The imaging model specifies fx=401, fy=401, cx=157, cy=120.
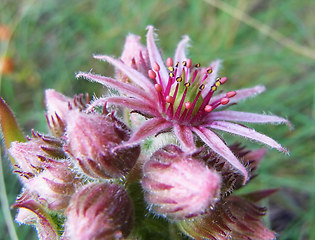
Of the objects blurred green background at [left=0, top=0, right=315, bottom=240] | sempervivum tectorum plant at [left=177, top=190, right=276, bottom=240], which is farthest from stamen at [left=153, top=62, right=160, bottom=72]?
blurred green background at [left=0, top=0, right=315, bottom=240]

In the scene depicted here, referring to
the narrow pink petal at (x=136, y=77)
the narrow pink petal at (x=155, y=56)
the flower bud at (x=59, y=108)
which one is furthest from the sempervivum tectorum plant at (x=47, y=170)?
the narrow pink petal at (x=155, y=56)

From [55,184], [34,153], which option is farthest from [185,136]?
[34,153]

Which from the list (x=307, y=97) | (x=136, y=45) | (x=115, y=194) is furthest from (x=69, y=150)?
(x=307, y=97)

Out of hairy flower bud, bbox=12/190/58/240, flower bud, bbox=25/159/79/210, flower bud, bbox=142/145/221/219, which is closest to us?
flower bud, bbox=142/145/221/219

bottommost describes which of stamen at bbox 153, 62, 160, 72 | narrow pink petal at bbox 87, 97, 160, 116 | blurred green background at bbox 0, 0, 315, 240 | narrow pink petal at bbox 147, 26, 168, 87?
narrow pink petal at bbox 87, 97, 160, 116

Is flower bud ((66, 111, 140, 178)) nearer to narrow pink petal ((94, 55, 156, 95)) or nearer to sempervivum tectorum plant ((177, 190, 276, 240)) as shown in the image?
narrow pink petal ((94, 55, 156, 95))
